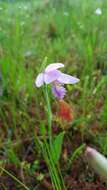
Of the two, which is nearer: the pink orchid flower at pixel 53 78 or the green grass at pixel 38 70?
the pink orchid flower at pixel 53 78

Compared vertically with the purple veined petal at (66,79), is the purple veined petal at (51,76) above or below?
A: above

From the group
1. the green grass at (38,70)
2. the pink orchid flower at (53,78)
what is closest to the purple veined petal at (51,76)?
the pink orchid flower at (53,78)

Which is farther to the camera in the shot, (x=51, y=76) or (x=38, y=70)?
(x=38, y=70)

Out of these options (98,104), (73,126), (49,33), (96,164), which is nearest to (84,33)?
(49,33)

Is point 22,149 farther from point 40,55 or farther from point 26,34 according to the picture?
point 26,34

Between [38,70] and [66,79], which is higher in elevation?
[66,79]

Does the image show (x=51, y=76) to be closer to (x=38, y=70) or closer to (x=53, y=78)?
(x=53, y=78)

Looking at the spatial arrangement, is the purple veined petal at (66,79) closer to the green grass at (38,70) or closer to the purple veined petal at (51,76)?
the purple veined petal at (51,76)

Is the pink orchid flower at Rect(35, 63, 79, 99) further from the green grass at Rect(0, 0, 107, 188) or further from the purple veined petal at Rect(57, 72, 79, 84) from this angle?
the green grass at Rect(0, 0, 107, 188)

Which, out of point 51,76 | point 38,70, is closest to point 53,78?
point 51,76
